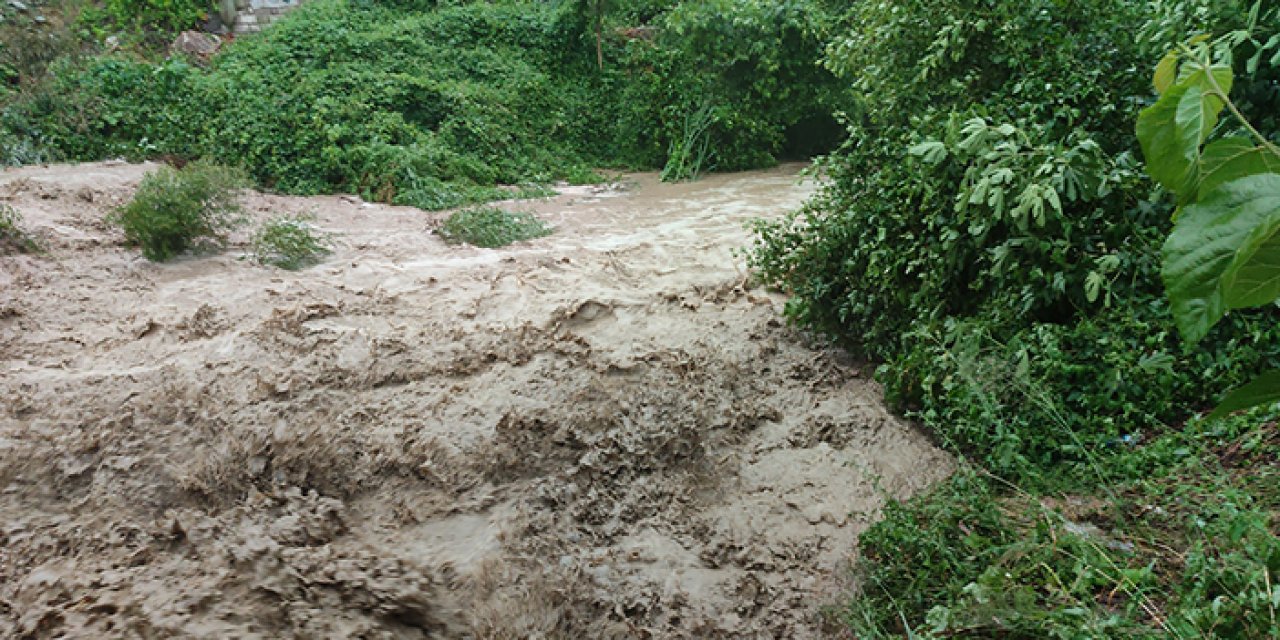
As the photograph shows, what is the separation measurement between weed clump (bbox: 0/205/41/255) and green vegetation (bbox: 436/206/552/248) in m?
2.73

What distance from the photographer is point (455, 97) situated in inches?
429

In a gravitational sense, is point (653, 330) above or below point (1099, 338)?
below

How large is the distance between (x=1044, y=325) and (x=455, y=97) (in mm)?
9177

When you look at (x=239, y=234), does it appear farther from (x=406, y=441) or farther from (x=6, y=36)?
(x=6, y=36)

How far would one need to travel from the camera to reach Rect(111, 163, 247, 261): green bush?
5.36 meters

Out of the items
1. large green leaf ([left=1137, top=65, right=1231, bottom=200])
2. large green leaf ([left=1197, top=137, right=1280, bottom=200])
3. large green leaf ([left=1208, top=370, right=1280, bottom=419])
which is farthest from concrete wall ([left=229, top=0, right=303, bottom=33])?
large green leaf ([left=1208, top=370, right=1280, bottom=419])

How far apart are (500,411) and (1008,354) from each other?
2073 mm

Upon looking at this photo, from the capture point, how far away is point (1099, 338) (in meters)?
3.09

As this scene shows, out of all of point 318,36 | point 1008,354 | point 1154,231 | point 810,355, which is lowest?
point 810,355

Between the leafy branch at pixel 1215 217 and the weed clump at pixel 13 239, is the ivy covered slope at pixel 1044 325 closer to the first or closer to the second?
the leafy branch at pixel 1215 217

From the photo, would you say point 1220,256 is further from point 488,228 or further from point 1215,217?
point 488,228

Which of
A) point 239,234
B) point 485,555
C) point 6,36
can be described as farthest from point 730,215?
point 6,36

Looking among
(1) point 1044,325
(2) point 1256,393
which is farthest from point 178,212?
(2) point 1256,393

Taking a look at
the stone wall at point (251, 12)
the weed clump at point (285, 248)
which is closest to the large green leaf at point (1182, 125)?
the weed clump at point (285, 248)
